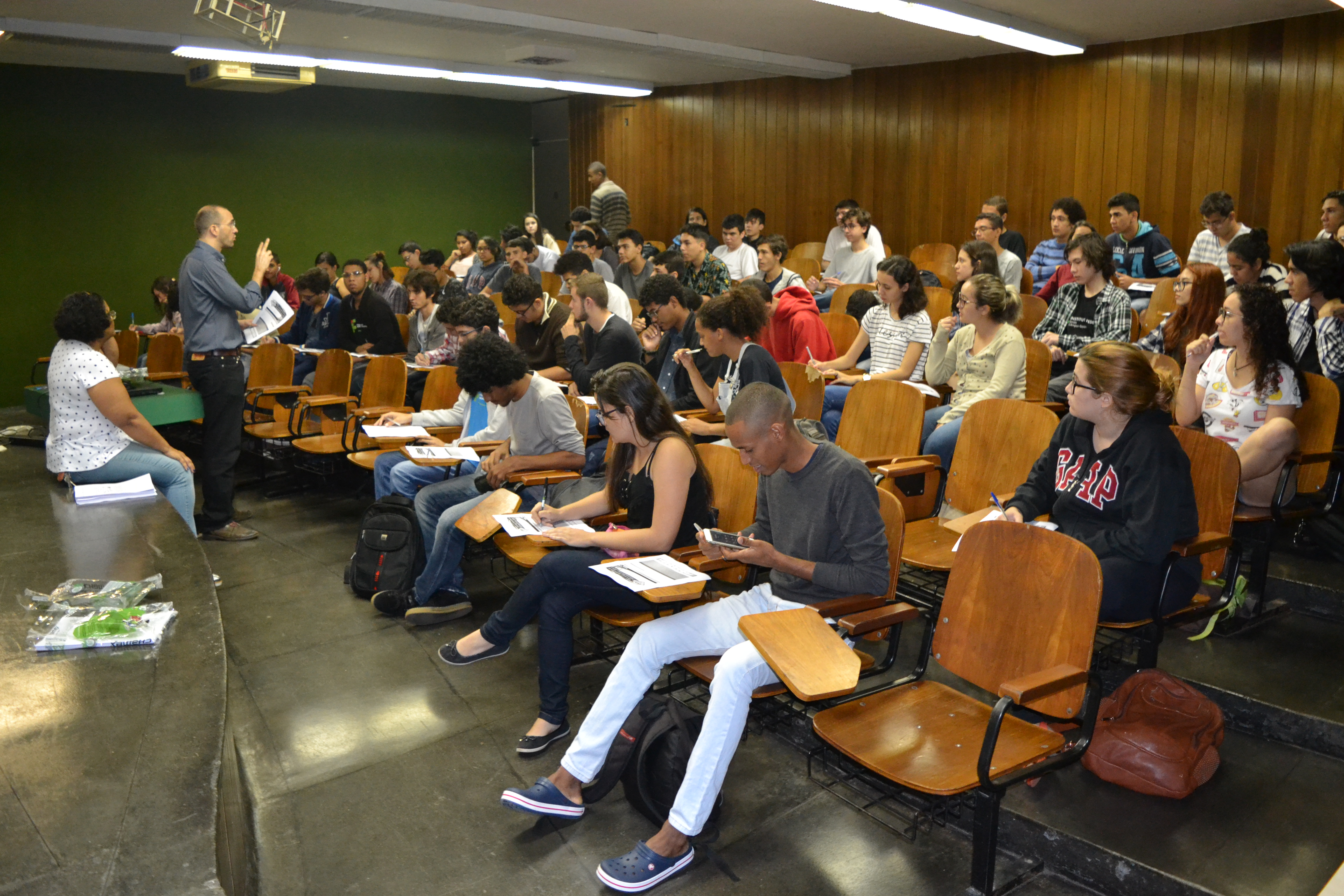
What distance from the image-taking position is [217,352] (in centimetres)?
521

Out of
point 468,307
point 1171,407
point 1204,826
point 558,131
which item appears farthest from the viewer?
point 558,131

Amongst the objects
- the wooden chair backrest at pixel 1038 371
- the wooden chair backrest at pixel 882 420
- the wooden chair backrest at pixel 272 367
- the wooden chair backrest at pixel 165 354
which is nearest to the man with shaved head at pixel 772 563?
the wooden chair backrest at pixel 882 420

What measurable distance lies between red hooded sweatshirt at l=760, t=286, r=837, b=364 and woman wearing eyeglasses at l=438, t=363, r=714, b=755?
2.36 meters

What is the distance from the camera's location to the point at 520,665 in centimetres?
377

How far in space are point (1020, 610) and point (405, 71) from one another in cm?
941

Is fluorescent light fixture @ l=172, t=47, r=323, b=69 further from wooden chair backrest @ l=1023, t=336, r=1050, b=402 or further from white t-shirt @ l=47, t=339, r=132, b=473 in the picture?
wooden chair backrest @ l=1023, t=336, r=1050, b=402

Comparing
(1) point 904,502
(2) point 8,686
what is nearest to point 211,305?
(2) point 8,686

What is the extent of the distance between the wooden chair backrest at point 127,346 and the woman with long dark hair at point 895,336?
5949 millimetres

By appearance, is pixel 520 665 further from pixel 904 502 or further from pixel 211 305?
pixel 211 305

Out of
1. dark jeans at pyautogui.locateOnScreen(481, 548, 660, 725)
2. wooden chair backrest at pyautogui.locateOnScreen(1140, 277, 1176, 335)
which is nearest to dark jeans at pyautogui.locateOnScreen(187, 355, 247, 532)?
dark jeans at pyautogui.locateOnScreen(481, 548, 660, 725)

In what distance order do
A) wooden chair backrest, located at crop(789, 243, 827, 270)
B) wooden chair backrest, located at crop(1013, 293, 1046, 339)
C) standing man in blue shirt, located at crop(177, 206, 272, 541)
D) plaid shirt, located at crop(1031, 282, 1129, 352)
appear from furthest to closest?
wooden chair backrest, located at crop(789, 243, 827, 270), wooden chair backrest, located at crop(1013, 293, 1046, 339), standing man in blue shirt, located at crop(177, 206, 272, 541), plaid shirt, located at crop(1031, 282, 1129, 352)

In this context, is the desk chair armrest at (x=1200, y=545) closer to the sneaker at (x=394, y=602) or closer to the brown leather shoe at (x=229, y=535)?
the sneaker at (x=394, y=602)

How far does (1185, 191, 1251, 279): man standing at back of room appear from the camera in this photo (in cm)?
592

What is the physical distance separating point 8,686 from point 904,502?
2928 millimetres
